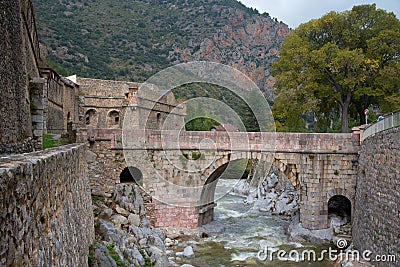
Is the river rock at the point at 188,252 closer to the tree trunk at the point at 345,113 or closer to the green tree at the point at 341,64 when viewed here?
the green tree at the point at 341,64

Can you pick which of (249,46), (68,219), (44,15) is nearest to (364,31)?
(68,219)

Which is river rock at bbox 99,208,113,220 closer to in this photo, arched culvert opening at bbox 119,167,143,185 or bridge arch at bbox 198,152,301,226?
arched culvert opening at bbox 119,167,143,185

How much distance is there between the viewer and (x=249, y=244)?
14797 millimetres

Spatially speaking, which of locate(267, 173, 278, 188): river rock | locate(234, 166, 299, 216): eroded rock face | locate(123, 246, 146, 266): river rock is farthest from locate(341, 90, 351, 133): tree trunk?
locate(123, 246, 146, 266): river rock

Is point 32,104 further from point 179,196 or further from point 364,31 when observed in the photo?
point 364,31

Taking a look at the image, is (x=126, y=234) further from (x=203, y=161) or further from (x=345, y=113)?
(x=345, y=113)

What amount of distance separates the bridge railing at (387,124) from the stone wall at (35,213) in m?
7.94

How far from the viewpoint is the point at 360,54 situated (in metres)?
19.7

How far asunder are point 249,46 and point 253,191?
64.3 metres

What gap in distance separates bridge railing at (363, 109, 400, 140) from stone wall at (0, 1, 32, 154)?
8.52 m

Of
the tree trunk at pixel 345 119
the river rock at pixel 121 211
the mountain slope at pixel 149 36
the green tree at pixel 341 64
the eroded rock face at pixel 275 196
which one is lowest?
the eroded rock face at pixel 275 196

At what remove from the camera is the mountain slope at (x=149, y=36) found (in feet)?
153

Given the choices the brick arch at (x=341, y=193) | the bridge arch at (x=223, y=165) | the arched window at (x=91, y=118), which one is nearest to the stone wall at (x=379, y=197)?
the brick arch at (x=341, y=193)

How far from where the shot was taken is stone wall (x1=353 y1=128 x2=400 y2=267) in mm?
9203
